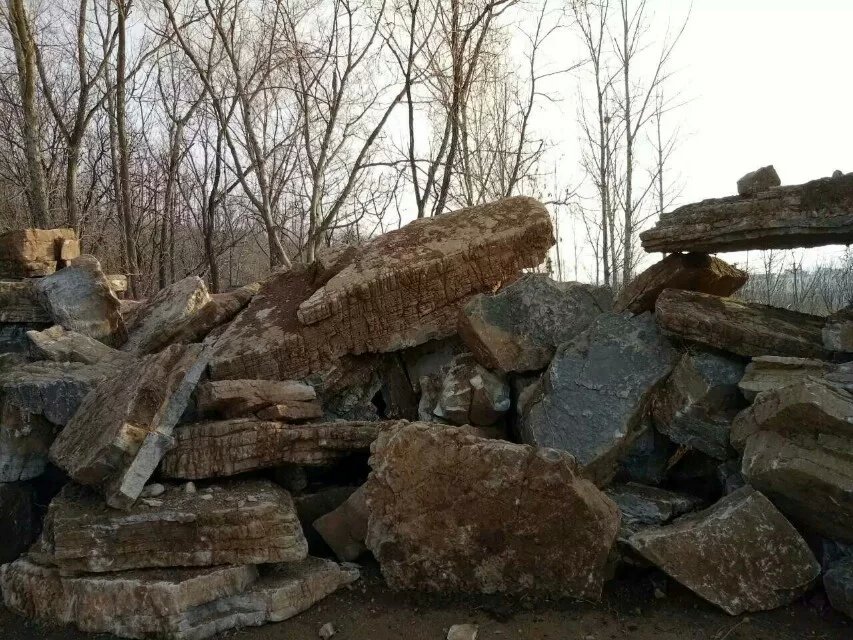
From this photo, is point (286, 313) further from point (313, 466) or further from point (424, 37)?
point (424, 37)

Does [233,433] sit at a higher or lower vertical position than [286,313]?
lower

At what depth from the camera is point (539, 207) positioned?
4.88 m

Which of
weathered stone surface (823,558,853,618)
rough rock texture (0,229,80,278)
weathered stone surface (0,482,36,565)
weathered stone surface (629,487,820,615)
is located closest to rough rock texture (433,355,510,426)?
weathered stone surface (629,487,820,615)

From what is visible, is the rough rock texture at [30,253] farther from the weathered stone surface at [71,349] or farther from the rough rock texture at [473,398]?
the rough rock texture at [473,398]

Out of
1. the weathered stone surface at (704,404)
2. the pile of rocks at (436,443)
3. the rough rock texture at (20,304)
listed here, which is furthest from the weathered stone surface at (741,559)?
the rough rock texture at (20,304)

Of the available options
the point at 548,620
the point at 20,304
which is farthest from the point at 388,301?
the point at 20,304

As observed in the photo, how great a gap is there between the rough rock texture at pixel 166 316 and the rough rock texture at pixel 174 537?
211 cm

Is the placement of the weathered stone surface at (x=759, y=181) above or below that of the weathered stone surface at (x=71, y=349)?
above

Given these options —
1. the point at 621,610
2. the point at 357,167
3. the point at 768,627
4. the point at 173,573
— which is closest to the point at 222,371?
the point at 173,573

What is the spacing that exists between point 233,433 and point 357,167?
258 inches

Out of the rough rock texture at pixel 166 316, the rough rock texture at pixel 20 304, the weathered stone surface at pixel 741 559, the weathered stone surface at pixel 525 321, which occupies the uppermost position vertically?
the rough rock texture at pixel 20 304

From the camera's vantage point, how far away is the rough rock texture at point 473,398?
3914 millimetres

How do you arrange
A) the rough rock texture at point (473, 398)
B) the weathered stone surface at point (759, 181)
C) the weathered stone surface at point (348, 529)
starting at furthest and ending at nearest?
the rough rock texture at point (473, 398) < the weathered stone surface at point (759, 181) < the weathered stone surface at point (348, 529)

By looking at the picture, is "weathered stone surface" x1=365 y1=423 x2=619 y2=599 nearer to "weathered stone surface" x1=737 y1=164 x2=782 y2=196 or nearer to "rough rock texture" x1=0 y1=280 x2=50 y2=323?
"weathered stone surface" x1=737 y1=164 x2=782 y2=196
